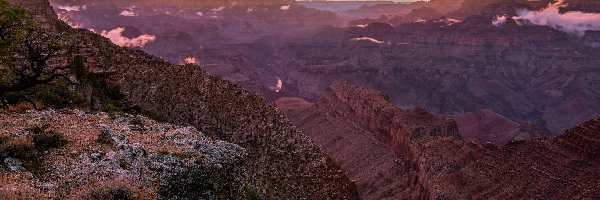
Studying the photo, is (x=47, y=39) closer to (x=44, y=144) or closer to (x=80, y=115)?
(x=80, y=115)

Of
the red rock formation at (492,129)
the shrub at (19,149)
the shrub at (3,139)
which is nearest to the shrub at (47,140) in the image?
the shrub at (19,149)

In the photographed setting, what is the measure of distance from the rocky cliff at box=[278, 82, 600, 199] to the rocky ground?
43.9 meters

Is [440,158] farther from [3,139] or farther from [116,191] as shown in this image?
[3,139]

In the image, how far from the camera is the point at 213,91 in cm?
4547

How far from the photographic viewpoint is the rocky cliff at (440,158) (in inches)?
2421

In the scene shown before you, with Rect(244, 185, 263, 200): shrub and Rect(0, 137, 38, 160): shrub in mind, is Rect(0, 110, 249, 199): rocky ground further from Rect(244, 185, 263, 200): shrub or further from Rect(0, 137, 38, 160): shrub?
Rect(244, 185, 263, 200): shrub

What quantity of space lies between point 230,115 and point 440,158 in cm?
4471

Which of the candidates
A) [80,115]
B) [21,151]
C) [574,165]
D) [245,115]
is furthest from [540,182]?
[21,151]

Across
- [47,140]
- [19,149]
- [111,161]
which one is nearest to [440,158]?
[111,161]

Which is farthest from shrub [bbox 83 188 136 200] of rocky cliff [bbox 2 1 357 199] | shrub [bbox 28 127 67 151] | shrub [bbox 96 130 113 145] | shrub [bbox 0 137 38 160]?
rocky cliff [bbox 2 1 357 199]

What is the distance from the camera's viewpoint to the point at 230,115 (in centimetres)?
4234

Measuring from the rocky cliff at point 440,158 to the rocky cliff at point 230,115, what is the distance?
1281 inches

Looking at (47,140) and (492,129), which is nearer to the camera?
(47,140)

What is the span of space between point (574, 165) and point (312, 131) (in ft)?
246
